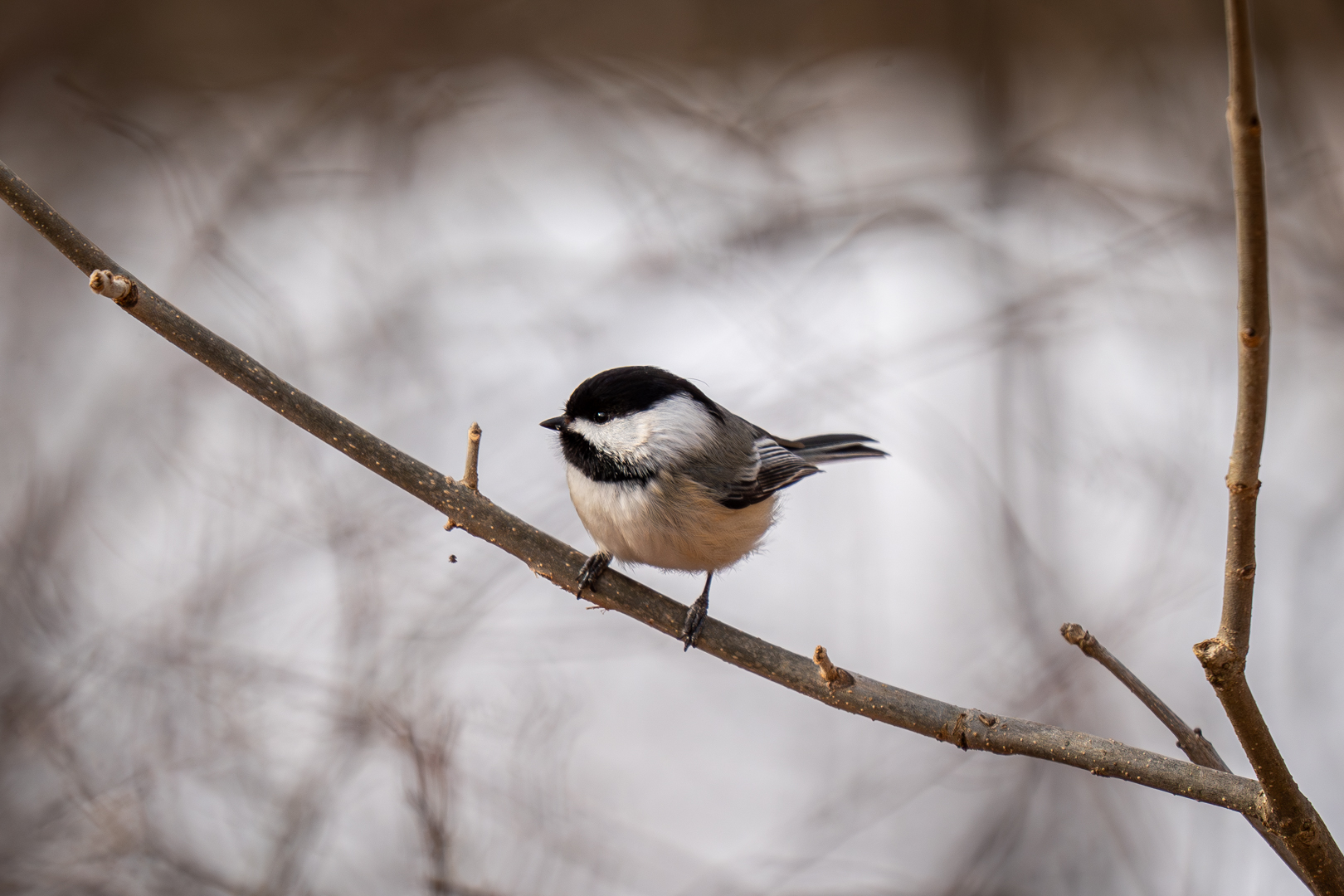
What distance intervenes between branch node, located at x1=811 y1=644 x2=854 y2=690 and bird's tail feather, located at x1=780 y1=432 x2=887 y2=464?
49 centimetres

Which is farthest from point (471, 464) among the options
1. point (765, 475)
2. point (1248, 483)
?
point (1248, 483)

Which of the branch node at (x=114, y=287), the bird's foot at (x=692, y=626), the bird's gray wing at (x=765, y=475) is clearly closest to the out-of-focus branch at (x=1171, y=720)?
the bird's foot at (x=692, y=626)

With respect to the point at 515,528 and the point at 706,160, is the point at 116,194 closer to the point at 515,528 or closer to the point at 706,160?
the point at 706,160

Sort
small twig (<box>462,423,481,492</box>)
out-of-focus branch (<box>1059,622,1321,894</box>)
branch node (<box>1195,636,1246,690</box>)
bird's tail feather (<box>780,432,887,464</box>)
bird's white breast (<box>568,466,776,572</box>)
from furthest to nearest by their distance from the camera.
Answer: bird's tail feather (<box>780,432,887,464</box>) → bird's white breast (<box>568,466,776,572</box>) → small twig (<box>462,423,481,492</box>) → out-of-focus branch (<box>1059,622,1321,894</box>) → branch node (<box>1195,636,1246,690</box>)

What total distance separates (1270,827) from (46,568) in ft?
6.29

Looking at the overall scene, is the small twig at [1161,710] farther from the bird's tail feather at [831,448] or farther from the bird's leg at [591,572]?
the bird's tail feather at [831,448]

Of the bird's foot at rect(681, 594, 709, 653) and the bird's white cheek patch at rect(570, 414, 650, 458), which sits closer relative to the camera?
the bird's foot at rect(681, 594, 709, 653)

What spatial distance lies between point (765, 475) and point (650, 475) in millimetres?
189

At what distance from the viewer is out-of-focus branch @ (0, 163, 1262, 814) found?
0.59 m

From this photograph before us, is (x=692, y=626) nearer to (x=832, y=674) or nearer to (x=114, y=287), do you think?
(x=832, y=674)

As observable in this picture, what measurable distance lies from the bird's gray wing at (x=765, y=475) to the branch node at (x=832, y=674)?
310 millimetres

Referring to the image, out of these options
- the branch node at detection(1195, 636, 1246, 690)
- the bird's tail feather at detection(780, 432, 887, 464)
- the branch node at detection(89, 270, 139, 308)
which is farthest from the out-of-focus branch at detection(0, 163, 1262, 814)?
the bird's tail feather at detection(780, 432, 887, 464)

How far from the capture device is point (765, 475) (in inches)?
40.3

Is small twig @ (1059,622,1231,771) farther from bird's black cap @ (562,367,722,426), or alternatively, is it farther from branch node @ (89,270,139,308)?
branch node @ (89,270,139,308)
